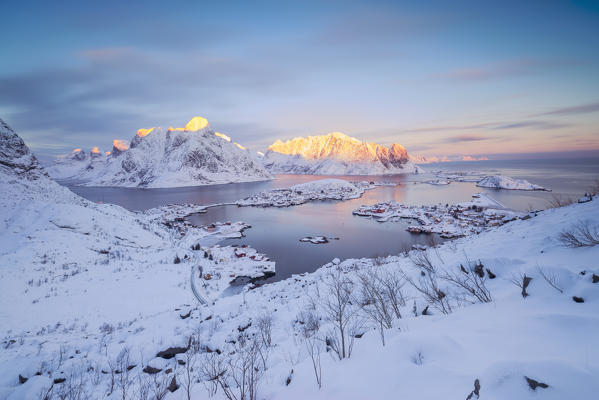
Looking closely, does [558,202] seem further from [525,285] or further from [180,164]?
[180,164]

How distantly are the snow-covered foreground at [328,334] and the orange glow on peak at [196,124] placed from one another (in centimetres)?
19848

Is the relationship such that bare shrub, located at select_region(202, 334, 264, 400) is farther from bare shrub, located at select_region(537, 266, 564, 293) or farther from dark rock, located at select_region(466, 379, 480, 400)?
bare shrub, located at select_region(537, 266, 564, 293)

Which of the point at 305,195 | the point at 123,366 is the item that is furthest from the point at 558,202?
the point at 305,195

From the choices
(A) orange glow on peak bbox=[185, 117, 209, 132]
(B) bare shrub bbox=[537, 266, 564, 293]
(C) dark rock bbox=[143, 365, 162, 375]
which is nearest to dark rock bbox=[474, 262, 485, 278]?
(B) bare shrub bbox=[537, 266, 564, 293]

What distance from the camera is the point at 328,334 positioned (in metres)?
4.59

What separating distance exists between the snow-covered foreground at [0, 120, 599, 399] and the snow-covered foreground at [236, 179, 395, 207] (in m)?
52.2

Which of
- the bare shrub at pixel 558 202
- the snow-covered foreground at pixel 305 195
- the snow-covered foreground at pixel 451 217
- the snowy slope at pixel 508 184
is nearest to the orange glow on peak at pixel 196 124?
the snow-covered foreground at pixel 305 195

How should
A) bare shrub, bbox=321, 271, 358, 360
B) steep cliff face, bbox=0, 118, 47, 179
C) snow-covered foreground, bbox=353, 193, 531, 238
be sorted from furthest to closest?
1. snow-covered foreground, bbox=353, 193, 531, 238
2. steep cliff face, bbox=0, 118, 47, 179
3. bare shrub, bbox=321, 271, 358, 360

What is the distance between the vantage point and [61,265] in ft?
46.0

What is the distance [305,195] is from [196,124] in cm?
15405

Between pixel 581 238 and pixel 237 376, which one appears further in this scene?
pixel 581 238

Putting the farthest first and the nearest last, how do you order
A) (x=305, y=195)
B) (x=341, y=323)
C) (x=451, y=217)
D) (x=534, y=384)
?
(x=305, y=195)
(x=451, y=217)
(x=341, y=323)
(x=534, y=384)

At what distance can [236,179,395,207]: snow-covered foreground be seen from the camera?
65.9 metres

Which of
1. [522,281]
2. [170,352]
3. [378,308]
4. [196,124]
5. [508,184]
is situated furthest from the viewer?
[196,124]
